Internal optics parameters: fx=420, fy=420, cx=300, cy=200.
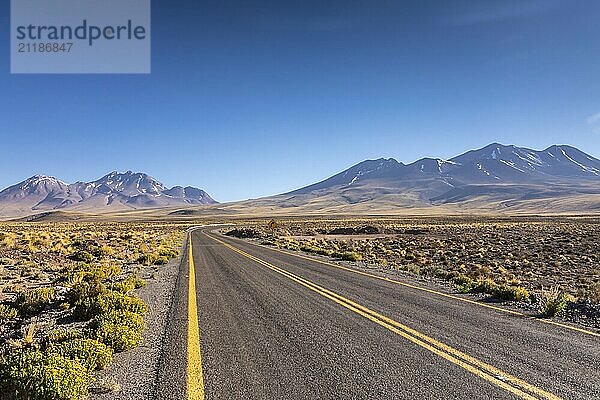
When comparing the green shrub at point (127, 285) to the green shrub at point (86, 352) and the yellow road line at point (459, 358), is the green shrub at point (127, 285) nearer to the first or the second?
the green shrub at point (86, 352)

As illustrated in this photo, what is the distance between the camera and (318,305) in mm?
10188

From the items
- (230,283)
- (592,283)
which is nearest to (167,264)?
(230,283)

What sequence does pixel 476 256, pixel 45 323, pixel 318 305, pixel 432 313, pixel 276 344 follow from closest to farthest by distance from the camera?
1. pixel 276 344
2. pixel 45 323
3. pixel 432 313
4. pixel 318 305
5. pixel 476 256

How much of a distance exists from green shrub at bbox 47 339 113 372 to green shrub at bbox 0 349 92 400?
0.52 meters

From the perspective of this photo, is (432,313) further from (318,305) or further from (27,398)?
(27,398)

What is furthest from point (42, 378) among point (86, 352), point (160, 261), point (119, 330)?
point (160, 261)

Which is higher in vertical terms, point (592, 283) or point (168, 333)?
point (168, 333)

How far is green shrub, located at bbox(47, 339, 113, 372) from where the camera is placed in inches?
223

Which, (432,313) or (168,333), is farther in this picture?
(432,313)

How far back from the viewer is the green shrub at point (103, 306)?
899cm

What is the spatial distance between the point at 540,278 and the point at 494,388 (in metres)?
18.4

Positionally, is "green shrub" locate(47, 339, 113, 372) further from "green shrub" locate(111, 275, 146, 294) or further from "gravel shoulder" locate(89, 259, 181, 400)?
"green shrub" locate(111, 275, 146, 294)

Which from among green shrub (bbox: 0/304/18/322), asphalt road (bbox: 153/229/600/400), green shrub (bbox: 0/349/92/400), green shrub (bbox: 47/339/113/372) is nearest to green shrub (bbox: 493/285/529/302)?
asphalt road (bbox: 153/229/600/400)

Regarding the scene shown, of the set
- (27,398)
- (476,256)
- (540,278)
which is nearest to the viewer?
(27,398)
